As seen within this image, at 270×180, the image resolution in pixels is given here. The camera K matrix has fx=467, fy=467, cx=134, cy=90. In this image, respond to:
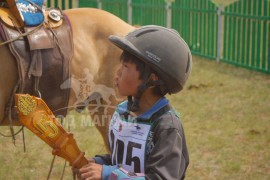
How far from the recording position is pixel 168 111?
1.93 metres

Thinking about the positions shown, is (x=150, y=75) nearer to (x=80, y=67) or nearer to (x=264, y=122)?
(x=80, y=67)

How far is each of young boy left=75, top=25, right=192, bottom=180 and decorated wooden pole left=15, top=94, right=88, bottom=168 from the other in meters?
0.12

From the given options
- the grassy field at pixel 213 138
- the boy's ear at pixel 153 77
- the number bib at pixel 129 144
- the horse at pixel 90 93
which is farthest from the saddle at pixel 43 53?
the boy's ear at pixel 153 77

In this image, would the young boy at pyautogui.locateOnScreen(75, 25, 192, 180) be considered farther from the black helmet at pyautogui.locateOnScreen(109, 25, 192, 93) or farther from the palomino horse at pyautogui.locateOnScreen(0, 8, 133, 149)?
the palomino horse at pyautogui.locateOnScreen(0, 8, 133, 149)

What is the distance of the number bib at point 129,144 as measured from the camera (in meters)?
1.91

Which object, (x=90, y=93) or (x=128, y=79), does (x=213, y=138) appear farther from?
(x=128, y=79)

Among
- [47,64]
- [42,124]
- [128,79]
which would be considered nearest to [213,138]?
[47,64]

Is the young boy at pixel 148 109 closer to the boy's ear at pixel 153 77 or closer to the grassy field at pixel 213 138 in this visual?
the boy's ear at pixel 153 77

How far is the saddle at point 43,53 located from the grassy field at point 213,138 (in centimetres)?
114

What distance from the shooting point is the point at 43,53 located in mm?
3566

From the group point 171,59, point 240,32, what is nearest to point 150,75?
point 171,59

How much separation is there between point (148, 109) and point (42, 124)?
460 mm

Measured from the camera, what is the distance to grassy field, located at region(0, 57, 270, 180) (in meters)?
4.60

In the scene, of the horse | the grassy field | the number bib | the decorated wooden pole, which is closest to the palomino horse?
the horse
